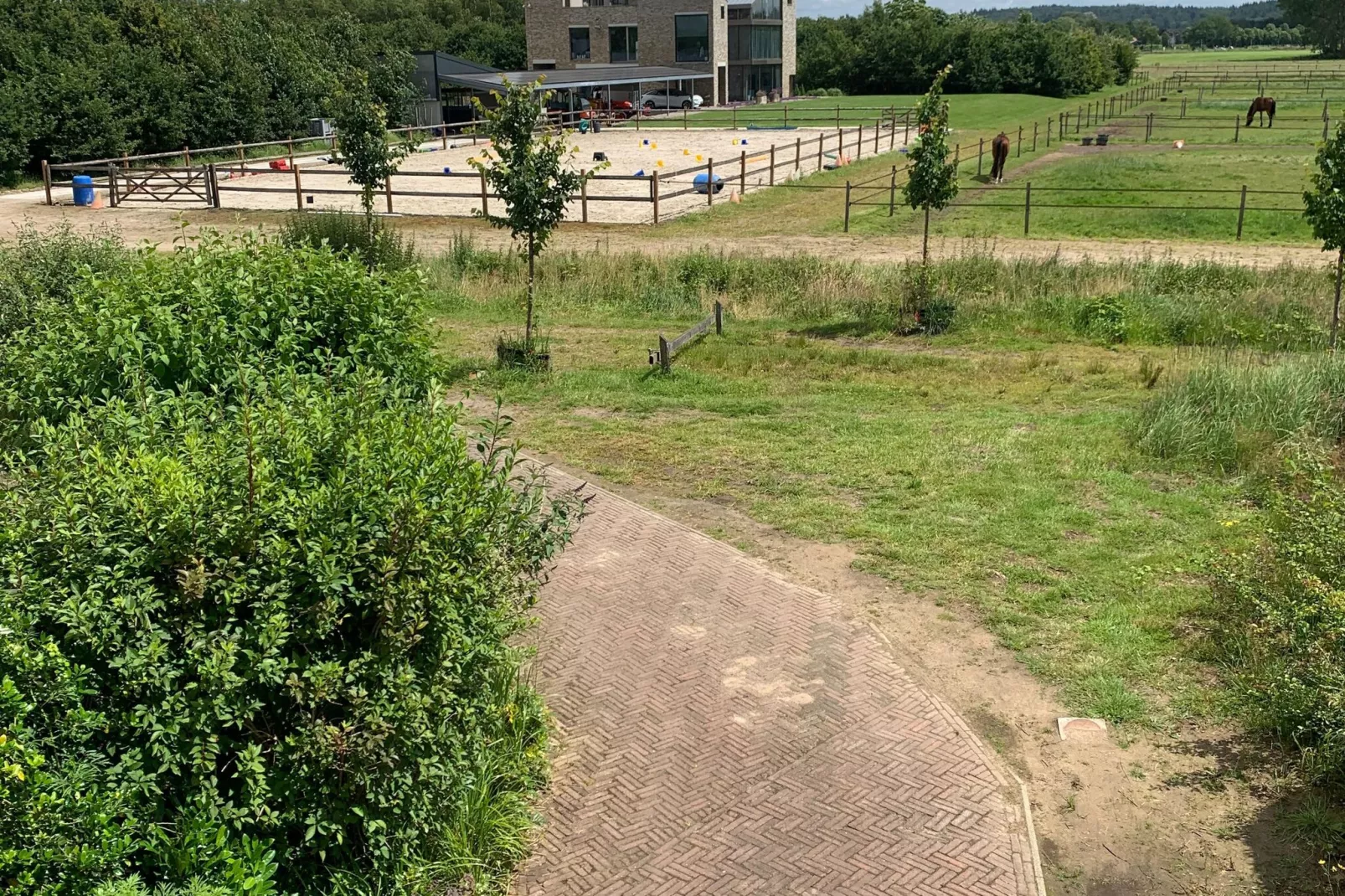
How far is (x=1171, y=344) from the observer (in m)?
15.8

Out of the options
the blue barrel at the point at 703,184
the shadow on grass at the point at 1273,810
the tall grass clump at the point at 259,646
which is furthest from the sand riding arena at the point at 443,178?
the shadow on grass at the point at 1273,810

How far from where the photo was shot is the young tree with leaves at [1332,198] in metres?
14.2

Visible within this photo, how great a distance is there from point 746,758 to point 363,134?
15662mm

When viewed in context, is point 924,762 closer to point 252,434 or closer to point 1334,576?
point 1334,576

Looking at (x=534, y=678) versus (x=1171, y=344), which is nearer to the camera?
(x=534, y=678)

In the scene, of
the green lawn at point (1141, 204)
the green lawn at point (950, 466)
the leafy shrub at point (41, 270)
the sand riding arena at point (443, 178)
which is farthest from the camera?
the sand riding arena at point (443, 178)

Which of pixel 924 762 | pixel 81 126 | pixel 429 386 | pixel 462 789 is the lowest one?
pixel 924 762

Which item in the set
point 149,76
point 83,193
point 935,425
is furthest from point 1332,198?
point 149,76

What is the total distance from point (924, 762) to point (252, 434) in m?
3.95

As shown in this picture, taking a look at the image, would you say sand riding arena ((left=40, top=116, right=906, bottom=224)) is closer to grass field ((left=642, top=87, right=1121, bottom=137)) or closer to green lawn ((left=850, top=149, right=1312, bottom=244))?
green lawn ((left=850, top=149, right=1312, bottom=244))

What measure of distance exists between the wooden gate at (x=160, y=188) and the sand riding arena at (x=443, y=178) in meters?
0.05

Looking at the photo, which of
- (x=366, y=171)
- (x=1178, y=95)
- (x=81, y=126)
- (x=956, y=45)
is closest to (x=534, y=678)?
(x=366, y=171)

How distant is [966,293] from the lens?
1808 centimetres

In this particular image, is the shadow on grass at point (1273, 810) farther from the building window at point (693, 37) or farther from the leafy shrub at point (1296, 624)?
the building window at point (693, 37)
